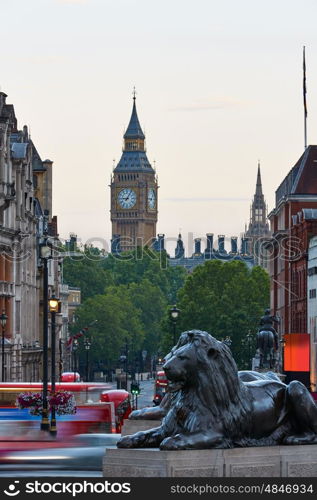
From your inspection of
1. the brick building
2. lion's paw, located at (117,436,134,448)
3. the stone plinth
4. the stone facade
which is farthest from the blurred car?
the brick building

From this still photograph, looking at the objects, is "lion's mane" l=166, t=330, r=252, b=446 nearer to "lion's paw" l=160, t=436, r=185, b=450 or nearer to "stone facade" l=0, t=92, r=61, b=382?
"lion's paw" l=160, t=436, r=185, b=450

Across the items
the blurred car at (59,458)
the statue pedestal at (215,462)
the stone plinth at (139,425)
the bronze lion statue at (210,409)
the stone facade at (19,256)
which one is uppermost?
the stone facade at (19,256)

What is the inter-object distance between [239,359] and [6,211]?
88471mm

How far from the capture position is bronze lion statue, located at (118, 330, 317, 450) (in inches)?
840

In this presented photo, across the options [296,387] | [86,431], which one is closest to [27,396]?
[86,431]

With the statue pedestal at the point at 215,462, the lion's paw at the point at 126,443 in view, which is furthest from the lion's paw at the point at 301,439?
the lion's paw at the point at 126,443

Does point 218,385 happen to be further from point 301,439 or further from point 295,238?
point 295,238

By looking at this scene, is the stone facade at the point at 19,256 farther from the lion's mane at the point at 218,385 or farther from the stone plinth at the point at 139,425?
the lion's mane at the point at 218,385

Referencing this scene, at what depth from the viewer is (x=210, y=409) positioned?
70.5 feet

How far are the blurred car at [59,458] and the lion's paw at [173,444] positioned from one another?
6.26m

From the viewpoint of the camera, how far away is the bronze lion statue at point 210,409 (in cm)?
2133

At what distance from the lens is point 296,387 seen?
22.5 m

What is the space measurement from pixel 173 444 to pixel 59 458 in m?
7.65
